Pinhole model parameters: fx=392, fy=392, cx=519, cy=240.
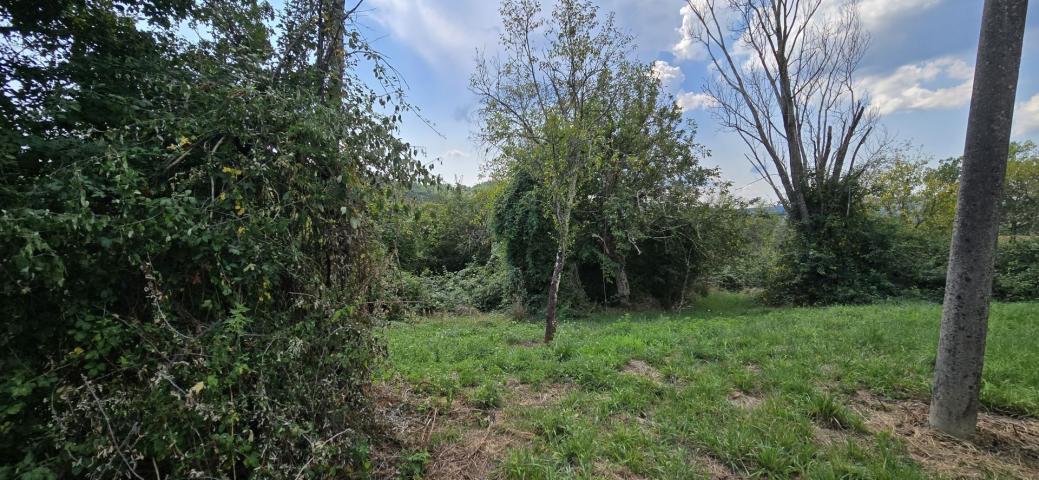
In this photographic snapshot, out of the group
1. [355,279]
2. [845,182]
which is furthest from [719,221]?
[355,279]

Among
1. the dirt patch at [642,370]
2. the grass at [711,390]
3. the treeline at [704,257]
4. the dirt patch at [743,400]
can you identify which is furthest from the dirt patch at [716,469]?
the treeline at [704,257]

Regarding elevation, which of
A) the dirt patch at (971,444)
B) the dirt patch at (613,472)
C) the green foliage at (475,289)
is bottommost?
the green foliage at (475,289)

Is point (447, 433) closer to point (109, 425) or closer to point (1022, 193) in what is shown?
point (109, 425)

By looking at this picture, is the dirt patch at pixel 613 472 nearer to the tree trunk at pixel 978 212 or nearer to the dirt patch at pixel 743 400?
the dirt patch at pixel 743 400

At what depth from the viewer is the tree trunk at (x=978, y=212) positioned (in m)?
2.75

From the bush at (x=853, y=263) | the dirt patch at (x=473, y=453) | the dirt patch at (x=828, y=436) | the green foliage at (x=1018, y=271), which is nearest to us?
the dirt patch at (x=473, y=453)

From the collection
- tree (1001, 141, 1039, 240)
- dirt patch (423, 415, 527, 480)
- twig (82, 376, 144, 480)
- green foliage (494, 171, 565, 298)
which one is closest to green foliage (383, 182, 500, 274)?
green foliage (494, 171, 565, 298)

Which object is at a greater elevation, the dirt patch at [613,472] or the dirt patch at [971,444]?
the dirt patch at [971,444]

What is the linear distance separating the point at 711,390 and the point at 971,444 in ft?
5.63

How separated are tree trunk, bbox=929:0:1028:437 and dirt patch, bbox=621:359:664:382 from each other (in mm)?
2254

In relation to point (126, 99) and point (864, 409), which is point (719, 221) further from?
point (126, 99)

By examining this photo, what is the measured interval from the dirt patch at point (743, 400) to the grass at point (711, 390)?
18 millimetres

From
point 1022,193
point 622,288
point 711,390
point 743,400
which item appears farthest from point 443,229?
point 1022,193

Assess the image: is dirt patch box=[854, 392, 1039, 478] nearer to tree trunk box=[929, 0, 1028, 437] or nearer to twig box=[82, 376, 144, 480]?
tree trunk box=[929, 0, 1028, 437]
